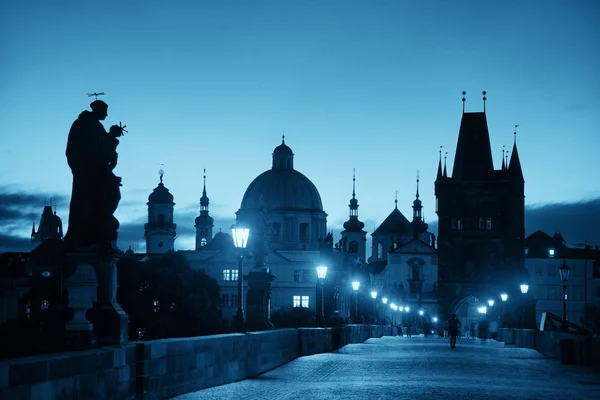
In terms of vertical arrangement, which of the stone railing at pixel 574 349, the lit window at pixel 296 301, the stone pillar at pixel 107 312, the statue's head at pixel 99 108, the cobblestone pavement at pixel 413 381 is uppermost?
the statue's head at pixel 99 108

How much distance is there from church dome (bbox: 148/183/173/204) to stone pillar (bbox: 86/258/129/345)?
162 metres

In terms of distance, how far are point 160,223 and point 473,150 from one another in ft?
187

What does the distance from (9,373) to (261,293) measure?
24987 mm

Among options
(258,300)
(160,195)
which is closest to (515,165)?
(160,195)

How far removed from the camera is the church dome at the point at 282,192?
15862 centimetres

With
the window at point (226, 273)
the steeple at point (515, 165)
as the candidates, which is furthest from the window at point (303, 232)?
the steeple at point (515, 165)

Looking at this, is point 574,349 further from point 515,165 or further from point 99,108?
point 515,165

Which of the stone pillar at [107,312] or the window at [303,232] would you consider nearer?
the stone pillar at [107,312]

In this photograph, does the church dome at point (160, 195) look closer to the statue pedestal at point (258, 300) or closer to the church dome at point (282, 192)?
the church dome at point (282, 192)

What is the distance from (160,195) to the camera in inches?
6954

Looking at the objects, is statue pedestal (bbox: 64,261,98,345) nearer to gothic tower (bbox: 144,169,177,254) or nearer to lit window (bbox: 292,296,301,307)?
lit window (bbox: 292,296,301,307)

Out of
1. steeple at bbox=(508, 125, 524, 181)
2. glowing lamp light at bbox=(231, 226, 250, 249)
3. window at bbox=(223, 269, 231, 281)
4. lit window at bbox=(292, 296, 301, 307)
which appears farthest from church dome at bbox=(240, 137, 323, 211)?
glowing lamp light at bbox=(231, 226, 250, 249)

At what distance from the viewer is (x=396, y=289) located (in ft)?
534

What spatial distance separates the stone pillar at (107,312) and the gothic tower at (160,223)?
161 meters
